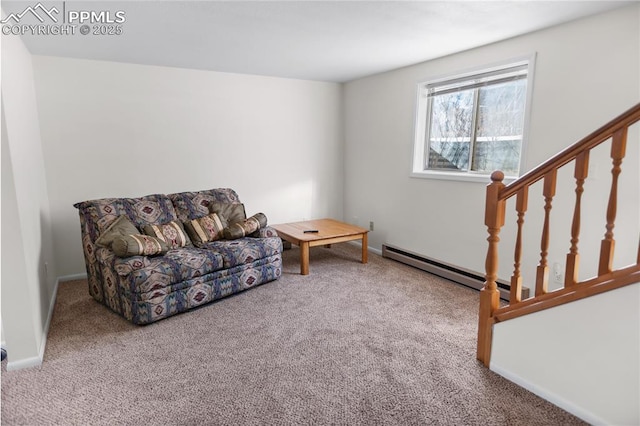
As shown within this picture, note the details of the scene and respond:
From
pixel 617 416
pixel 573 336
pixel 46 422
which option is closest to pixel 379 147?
pixel 573 336

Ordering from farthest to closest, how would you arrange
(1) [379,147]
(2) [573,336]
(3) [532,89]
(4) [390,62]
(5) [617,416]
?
1. (1) [379,147]
2. (4) [390,62]
3. (3) [532,89]
4. (2) [573,336]
5. (5) [617,416]

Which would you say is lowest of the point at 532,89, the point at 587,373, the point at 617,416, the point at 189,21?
the point at 617,416

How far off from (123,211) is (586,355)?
3510 mm

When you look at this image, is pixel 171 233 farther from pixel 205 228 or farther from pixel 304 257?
pixel 304 257

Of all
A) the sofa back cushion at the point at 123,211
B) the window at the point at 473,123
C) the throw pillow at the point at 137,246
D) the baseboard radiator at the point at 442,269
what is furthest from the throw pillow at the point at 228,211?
the window at the point at 473,123

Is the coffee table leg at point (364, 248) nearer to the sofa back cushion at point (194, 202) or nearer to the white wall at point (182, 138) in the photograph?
the white wall at point (182, 138)

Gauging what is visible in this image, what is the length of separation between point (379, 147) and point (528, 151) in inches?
75.1

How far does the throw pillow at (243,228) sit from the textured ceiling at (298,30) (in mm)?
1631

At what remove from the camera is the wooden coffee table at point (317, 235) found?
12.8ft

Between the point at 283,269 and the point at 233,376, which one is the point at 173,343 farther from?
the point at 283,269

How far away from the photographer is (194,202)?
3.83 m

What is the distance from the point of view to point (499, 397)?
6.52 ft

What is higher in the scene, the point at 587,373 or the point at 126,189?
the point at 126,189

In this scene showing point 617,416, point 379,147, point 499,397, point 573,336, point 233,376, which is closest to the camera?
point 617,416
